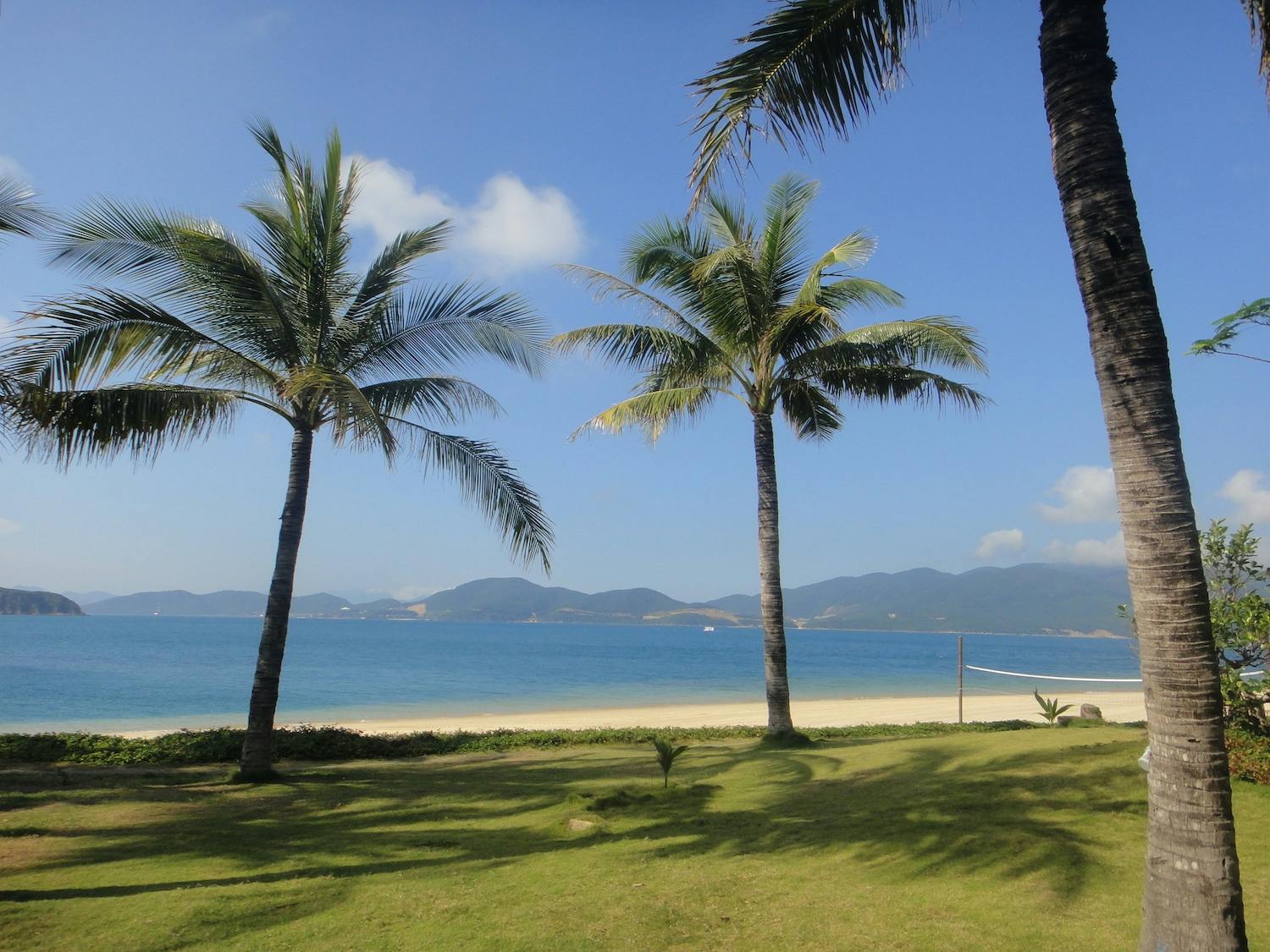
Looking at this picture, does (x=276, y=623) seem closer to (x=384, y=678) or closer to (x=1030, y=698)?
(x=1030, y=698)

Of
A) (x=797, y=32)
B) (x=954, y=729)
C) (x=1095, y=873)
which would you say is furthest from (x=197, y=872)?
(x=954, y=729)

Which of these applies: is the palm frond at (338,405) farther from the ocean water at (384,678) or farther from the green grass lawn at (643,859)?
the ocean water at (384,678)

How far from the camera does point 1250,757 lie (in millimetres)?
6961

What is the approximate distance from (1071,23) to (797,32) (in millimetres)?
1625

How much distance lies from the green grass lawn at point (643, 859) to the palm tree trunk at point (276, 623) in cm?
81

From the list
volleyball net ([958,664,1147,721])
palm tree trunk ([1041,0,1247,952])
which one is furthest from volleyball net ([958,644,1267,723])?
palm tree trunk ([1041,0,1247,952])

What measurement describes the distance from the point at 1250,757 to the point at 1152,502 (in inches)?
189

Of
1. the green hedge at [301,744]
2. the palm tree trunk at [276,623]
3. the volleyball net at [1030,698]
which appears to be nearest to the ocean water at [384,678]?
the volleyball net at [1030,698]

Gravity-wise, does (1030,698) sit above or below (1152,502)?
below

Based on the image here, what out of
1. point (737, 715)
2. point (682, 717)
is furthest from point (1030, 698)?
point (682, 717)

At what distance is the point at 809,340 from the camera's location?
13828mm

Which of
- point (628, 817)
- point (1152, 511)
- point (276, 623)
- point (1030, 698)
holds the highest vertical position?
point (1152, 511)

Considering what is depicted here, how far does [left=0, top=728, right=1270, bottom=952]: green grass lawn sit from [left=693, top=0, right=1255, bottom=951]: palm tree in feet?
3.85

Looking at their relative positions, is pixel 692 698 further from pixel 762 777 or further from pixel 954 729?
pixel 762 777
